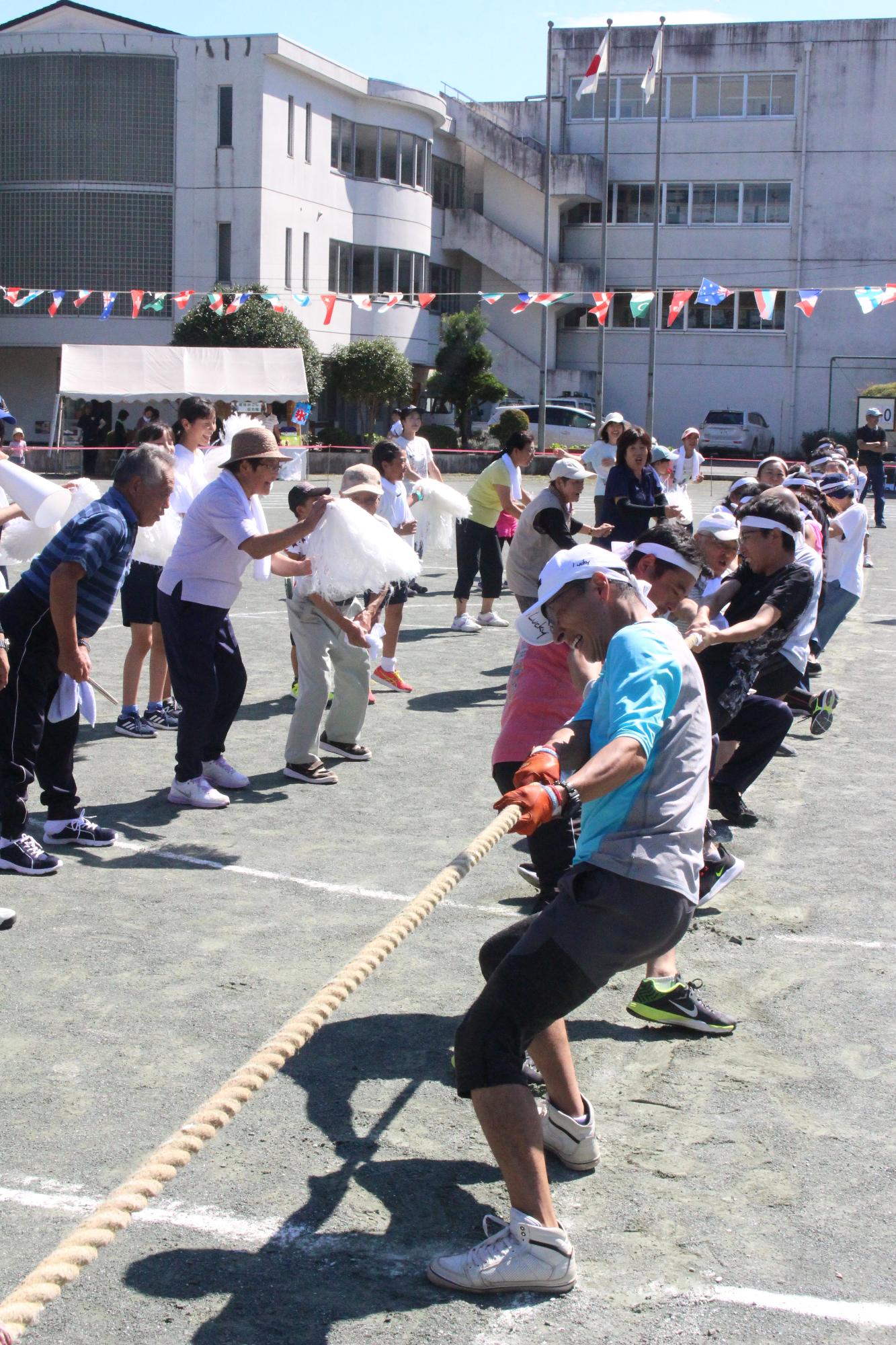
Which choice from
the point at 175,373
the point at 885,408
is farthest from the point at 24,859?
the point at 885,408

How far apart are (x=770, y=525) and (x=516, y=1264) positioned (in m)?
4.53

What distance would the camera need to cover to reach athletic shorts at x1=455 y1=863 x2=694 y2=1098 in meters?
3.47

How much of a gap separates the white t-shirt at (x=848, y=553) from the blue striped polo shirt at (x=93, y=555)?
262 inches

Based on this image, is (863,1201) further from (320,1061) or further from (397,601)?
(397,601)

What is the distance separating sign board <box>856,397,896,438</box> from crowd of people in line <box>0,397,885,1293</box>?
30392 mm

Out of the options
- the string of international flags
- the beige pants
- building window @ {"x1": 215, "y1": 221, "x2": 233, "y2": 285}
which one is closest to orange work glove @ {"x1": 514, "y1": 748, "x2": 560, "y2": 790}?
the beige pants

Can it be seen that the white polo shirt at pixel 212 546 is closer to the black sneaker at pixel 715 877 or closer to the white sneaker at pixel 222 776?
the white sneaker at pixel 222 776

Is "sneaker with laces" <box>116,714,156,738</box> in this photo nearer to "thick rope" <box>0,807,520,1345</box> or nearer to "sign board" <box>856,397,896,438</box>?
"thick rope" <box>0,807,520,1345</box>

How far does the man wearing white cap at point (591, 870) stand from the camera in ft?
11.3

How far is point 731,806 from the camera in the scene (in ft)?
24.6

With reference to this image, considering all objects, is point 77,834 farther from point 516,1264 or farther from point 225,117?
point 225,117

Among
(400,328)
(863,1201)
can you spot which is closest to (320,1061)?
(863,1201)

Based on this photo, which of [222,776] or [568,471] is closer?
[222,776]

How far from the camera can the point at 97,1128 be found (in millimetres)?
4199
